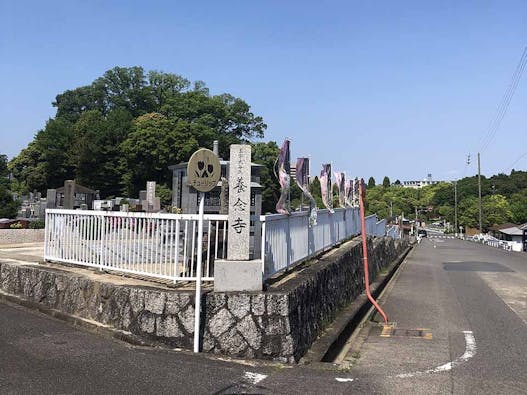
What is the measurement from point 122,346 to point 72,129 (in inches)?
2205

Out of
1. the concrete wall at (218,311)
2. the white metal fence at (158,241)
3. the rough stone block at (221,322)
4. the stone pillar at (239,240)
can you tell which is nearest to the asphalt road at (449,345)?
the concrete wall at (218,311)

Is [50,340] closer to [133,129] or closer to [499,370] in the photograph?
[499,370]

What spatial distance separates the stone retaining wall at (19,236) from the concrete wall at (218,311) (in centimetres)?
896

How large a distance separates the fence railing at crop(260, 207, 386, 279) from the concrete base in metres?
0.36

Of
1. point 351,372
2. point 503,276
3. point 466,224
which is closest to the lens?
point 351,372

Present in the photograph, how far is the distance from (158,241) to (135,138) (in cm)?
4526

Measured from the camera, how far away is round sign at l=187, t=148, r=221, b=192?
19.4 ft

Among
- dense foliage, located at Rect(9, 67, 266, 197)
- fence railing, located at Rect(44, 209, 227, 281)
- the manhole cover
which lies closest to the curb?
fence railing, located at Rect(44, 209, 227, 281)

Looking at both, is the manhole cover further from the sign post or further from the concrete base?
the sign post

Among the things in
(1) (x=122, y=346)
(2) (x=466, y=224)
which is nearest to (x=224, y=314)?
(1) (x=122, y=346)

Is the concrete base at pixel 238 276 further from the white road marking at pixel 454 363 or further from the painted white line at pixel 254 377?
the white road marking at pixel 454 363

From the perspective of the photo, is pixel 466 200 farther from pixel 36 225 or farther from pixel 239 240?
pixel 239 240

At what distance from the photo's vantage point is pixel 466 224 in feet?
328

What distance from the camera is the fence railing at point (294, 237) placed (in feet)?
21.3
